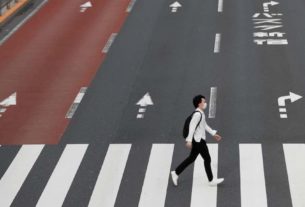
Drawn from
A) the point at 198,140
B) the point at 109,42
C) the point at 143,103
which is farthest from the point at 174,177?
the point at 109,42

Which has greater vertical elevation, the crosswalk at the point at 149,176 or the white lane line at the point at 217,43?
the crosswalk at the point at 149,176

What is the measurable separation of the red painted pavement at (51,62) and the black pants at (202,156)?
382 cm

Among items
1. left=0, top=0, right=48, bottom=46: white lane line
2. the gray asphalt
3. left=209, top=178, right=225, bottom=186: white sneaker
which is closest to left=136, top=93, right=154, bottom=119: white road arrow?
the gray asphalt

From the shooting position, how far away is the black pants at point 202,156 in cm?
1302

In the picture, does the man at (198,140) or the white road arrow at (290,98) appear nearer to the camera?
the man at (198,140)

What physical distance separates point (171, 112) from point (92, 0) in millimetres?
13876

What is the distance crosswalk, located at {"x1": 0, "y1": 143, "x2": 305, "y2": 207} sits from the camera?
512 inches

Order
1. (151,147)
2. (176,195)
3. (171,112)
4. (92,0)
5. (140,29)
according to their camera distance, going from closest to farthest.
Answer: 1. (176,195)
2. (151,147)
3. (171,112)
4. (140,29)
5. (92,0)

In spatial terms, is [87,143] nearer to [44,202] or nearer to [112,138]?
[112,138]

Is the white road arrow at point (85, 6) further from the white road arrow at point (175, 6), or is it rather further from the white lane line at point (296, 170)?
the white lane line at point (296, 170)

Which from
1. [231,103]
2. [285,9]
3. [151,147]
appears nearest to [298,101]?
[231,103]

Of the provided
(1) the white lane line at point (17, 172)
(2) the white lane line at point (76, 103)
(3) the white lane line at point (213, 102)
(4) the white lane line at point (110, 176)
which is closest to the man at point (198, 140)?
(4) the white lane line at point (110, 176)

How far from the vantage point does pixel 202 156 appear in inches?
515

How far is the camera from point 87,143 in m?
15.8
